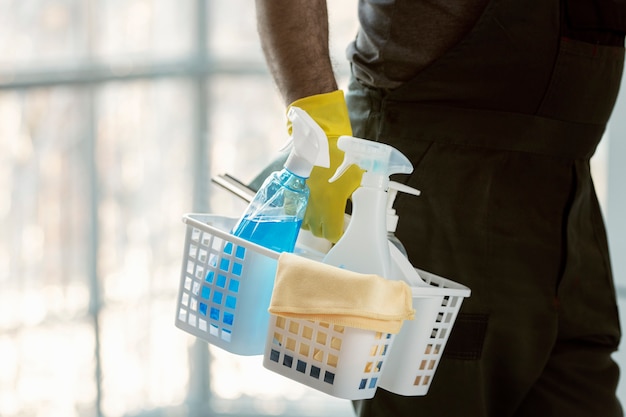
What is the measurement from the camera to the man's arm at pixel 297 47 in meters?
1.30

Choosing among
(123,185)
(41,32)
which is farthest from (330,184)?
(123,185)

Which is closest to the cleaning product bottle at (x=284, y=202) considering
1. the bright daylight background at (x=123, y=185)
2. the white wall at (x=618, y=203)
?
the bright daylight background at (x=123, y=185)

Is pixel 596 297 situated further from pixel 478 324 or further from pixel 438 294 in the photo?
pixel 438 294

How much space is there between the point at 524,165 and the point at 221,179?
1.54ft

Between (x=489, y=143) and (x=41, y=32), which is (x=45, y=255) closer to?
(x=41, y=32)

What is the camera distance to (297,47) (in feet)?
4.31

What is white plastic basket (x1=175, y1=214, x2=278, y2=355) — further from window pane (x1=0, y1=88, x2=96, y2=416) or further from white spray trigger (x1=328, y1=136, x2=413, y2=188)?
window pane (x1=0, y1=88, x2=96, y2=416)

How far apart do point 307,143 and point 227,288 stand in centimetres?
18

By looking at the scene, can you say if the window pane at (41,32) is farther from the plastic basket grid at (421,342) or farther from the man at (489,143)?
the plastic basket grid at (421,342)

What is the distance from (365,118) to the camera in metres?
1.41

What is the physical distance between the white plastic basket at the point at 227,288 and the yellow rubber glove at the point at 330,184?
0.52 ft

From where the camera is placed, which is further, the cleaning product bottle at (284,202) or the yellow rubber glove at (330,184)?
the yellow rubber glove at (330,184)

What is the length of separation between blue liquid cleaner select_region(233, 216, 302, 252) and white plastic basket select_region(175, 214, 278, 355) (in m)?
0.02

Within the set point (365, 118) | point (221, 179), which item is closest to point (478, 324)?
point (365, 118)
